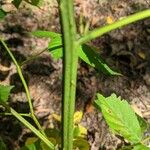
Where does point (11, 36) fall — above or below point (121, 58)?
above

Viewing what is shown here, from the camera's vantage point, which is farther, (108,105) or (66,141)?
(108,105)

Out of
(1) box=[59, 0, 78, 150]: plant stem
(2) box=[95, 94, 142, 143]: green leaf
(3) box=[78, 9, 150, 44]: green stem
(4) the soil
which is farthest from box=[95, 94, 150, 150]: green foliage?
(4) the soil

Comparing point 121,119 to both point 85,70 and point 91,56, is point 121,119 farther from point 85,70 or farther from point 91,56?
point 85,70

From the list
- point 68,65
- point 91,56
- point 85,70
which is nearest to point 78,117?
point 85,70

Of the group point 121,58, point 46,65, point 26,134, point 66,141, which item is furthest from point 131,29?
point 66,141

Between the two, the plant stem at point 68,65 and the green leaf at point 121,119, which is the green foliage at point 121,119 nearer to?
the green leaf at point 121,119

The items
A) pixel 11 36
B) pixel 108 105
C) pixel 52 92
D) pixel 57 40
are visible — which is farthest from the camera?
pixel 11 36

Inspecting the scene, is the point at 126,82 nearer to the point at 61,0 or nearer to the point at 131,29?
the point at 131,29
